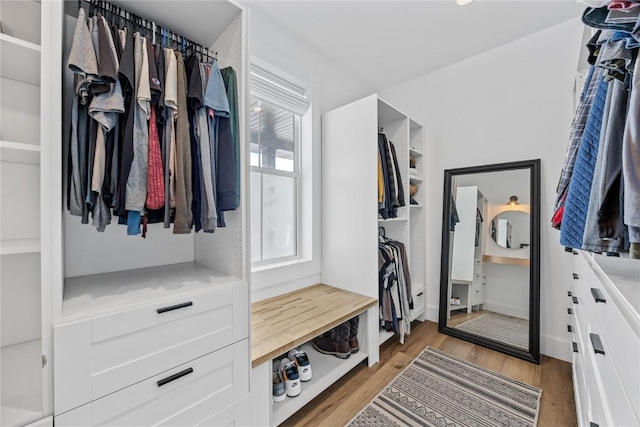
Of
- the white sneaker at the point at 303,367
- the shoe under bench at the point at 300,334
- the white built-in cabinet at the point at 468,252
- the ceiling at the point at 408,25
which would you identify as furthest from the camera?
the white built-in cabinet at the point at 468,252

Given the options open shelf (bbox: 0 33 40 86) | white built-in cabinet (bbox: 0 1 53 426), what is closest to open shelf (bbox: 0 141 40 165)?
white built-in cabinet (bbox: 0 1 53 426)

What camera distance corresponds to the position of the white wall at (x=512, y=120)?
2.11 metres

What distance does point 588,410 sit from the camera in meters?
1.05

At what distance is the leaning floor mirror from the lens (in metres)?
2.16

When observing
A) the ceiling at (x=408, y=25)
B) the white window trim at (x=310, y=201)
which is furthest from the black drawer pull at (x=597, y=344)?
the ceiling at (x=408, y=25)

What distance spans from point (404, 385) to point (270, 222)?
5.04 feet

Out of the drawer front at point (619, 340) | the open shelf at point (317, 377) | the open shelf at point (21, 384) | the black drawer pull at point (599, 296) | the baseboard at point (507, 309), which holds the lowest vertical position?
the open shelf at point (317, 377)

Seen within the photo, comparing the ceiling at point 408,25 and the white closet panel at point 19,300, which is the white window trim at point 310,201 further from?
the white closet panel at point 19,300

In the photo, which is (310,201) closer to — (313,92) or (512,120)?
(313,92)

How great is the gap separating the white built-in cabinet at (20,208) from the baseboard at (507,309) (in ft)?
9.42

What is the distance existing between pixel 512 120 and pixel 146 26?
2740mm

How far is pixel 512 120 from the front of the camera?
232cm

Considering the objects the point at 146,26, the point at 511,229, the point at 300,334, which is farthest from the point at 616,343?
the point at 146,26

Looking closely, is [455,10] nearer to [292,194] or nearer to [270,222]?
[292,194]
